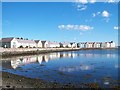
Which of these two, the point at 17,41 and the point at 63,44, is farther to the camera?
the point at 63,44

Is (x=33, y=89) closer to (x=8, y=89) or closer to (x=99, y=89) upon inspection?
(x=8, y=89)

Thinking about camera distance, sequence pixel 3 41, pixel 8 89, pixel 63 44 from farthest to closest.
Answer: pixel 63 44 → pixel 3 41 → pixel 8 89

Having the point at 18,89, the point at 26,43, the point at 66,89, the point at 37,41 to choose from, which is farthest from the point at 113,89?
the point at 37,41

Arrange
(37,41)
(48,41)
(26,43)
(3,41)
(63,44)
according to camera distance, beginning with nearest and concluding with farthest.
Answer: (3,41) < (26,43) < (37,41) < (48,41) < (63,44)

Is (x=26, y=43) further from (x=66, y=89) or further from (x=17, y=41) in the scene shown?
(x=66, y=89)

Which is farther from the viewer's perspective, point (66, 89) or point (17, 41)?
point (17, 41)

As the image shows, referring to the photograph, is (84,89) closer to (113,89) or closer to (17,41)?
(113,89)

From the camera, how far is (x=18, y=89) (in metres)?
15.6

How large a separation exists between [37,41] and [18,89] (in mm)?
124429

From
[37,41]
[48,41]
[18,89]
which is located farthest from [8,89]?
[48,41]

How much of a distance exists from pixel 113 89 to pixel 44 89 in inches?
189

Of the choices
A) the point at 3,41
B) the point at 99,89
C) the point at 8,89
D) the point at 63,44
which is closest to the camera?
the point at 8,89

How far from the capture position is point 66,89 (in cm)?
1652

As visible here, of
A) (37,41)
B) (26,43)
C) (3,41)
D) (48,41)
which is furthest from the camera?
(48,41)
